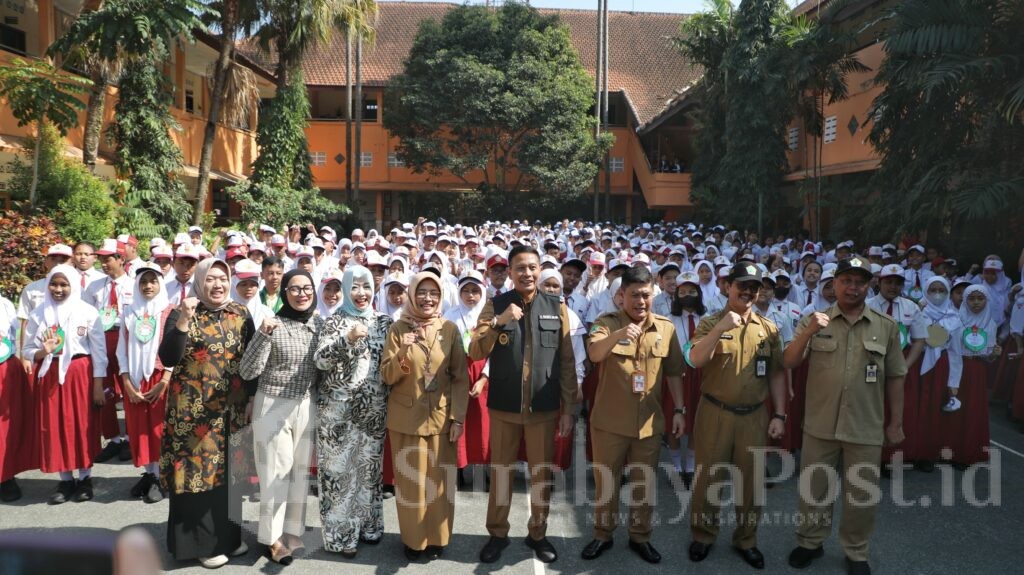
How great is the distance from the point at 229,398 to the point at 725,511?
3.75m

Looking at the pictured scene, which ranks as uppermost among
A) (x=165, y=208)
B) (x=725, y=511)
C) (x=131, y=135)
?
(x=131, y=135)

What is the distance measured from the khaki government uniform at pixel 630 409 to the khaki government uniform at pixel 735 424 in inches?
10.4

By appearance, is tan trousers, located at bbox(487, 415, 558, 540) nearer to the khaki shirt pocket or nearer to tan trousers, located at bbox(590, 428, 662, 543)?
tan trousers, located at bbox(590, 428, 662, 543)

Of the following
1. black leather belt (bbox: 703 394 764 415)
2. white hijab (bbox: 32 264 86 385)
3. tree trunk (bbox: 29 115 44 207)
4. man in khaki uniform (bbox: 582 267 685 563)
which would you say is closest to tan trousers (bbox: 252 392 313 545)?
man in khaki uniform (bbox: 582 267 685 563)

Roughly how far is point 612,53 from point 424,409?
1307 inches

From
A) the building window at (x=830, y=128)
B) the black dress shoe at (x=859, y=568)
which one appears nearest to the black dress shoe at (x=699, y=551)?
the black dress shoe at (x=859, y=568)

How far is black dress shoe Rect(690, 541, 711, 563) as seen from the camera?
4.86 metres

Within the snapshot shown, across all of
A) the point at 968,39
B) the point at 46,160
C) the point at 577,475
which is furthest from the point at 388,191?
the point at 577,475

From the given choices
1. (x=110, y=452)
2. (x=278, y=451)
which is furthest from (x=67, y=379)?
(x=278, y=451)

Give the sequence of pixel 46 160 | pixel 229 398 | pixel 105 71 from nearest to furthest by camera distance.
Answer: pixel 229 398, pixel 46 160, pixel 105 71

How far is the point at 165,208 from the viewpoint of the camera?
15.1 metres

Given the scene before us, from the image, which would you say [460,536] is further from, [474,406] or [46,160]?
[46,160]

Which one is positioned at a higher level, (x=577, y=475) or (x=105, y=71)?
(x=105, y=71)

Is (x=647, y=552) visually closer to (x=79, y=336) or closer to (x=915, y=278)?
(x=79, y=336)
